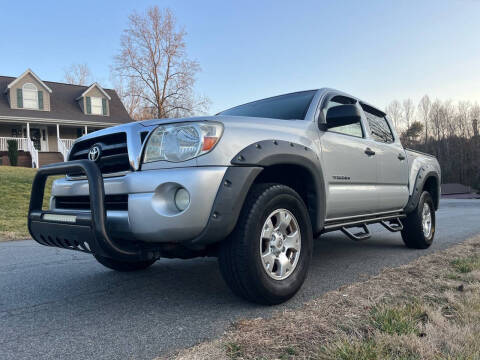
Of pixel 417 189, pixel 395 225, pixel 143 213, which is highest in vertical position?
pixel 143 213

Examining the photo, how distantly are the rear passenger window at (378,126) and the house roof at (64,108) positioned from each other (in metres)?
23.5

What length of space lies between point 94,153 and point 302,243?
178 cm

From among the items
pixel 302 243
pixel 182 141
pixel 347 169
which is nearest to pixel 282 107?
pixel 347 169

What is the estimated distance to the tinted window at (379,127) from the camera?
4.72 meters

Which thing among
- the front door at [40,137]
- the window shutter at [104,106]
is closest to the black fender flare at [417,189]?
the front door at [40,137]

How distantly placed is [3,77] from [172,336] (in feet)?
95.5

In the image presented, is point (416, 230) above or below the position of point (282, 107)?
below

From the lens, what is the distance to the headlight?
2572 millimetres

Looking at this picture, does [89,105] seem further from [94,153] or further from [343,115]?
[343,115]

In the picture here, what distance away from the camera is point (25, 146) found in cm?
2284

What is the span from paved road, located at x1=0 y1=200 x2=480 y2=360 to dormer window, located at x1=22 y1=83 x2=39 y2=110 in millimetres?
23108

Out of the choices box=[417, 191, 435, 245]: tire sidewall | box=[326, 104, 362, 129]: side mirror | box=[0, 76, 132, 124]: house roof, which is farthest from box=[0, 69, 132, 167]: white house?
box=[326, 104, 362, 129]: side mirror

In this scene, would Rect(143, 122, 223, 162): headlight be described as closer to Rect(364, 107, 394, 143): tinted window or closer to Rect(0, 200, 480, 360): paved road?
Rect(0, 200, 480, 360): paved road

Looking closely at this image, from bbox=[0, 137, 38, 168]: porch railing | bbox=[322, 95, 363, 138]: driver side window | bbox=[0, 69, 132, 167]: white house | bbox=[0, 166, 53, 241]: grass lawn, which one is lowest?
bbox=[0, 166, 53, 241]: grass lawn
